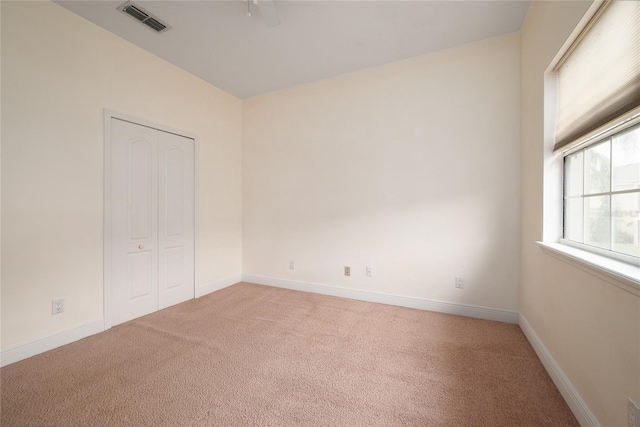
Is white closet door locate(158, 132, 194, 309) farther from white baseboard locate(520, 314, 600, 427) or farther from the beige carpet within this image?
white baseboard locate(520, 314, 600, 427)

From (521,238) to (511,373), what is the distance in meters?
1.30

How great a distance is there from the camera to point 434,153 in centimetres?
287

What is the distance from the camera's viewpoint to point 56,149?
7.22ft

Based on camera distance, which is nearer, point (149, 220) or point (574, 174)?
point (574, 174)

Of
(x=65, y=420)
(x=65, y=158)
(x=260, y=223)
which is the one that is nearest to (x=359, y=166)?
(x=260, y=223)

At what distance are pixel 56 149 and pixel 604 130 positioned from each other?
12.9 ft

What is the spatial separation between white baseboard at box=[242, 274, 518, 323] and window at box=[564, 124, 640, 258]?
1.16 metres

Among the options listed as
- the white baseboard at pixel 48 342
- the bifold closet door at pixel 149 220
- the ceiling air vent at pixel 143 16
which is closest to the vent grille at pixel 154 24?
the ceiling air vent at pixel 143 16

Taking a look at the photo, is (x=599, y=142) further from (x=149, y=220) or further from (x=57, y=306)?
(x=57, y=306)

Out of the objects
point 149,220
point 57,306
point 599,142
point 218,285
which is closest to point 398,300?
point 599,142

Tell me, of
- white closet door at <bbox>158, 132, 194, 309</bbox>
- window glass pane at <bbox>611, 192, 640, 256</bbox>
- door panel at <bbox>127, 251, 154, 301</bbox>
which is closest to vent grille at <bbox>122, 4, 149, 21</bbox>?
white closet door at <bbox>158, 132, 194, 309</bbox>

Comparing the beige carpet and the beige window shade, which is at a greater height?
the beige window shade

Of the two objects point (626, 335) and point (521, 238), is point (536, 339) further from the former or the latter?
point (626, 335)

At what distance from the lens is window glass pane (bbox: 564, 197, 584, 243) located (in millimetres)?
1729
